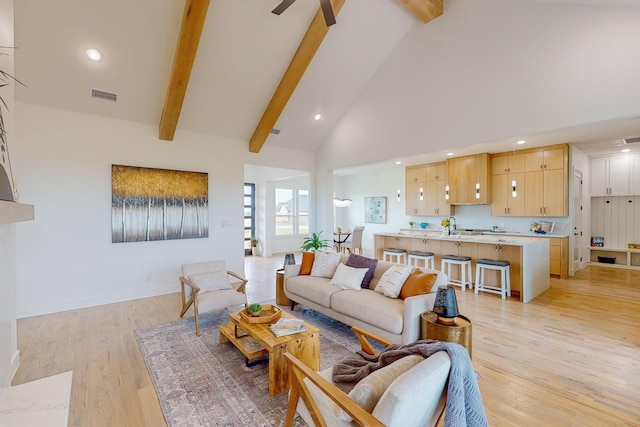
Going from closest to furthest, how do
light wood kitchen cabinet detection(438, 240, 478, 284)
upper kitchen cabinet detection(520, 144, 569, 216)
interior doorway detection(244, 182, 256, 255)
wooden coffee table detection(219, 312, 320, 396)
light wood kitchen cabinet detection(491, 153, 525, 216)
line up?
1. wooden coffee table detection(219, 312, 320, 396)
2. light wood kitchen cabinet detection(438, 240, 478, 284)
3. upper kitchen cabinet detection(520, 144, 569, 216)
4. light wood kitchen cabinet detection(491, 153, 525, 216)
5. interior doorway detection(244, 182, 256, 255)

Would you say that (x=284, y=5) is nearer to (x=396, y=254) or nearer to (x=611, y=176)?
(x=396, y=254)

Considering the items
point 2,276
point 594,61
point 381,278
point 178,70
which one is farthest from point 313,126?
point 2,276

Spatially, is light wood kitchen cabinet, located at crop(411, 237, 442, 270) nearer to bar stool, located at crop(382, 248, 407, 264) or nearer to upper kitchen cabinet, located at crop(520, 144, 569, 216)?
bar stool, located at crop(382, 248, 407, 264)

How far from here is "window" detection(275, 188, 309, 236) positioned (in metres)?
9.71

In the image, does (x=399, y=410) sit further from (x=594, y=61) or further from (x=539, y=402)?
(x=594, y=61)

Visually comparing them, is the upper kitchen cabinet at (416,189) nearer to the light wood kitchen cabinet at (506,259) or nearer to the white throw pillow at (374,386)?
the light wood kitchen cabinet at (506,259)

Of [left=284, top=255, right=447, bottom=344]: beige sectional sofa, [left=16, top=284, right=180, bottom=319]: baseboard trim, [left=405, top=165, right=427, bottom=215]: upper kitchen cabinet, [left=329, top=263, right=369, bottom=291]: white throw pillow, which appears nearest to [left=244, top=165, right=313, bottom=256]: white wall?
[left=405, top=165, right=427, bottom=215]: upper kitchen cabinet

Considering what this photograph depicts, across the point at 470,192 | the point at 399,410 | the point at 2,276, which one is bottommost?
the point at 399,410

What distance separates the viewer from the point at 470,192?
7.18m

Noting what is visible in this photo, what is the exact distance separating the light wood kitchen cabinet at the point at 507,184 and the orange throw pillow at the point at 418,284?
4.99m

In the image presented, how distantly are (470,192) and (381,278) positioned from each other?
16.2ft

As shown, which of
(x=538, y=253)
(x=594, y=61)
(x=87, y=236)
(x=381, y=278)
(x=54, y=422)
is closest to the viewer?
(x=54, y=422)

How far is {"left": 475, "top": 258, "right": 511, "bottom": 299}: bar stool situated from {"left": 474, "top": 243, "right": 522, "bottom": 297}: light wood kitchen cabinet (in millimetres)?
89

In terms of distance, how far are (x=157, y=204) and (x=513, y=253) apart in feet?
20.1
